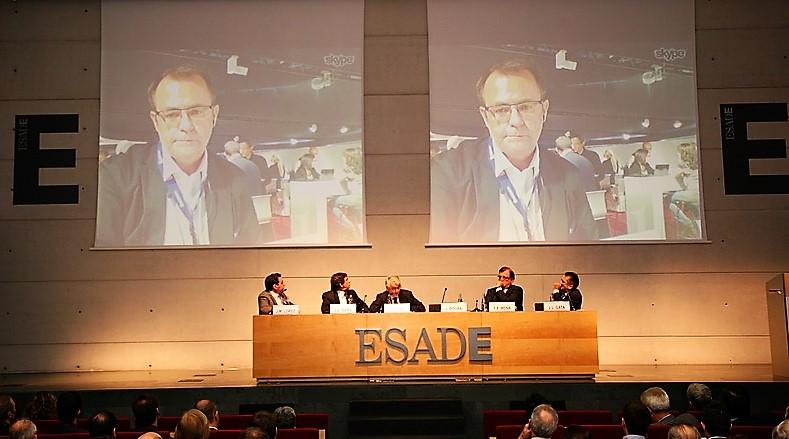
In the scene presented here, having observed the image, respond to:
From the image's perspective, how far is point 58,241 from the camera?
11203mm

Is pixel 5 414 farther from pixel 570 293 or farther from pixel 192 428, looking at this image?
pixel 570 293

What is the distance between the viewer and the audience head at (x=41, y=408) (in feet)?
18.1

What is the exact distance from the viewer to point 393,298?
31.1ft

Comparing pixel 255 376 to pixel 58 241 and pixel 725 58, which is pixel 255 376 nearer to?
pixel 58 241

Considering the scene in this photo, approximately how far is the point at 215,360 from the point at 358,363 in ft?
10.1

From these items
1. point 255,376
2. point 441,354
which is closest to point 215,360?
point 255,376

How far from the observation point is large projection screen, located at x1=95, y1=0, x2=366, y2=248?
36.0 feet

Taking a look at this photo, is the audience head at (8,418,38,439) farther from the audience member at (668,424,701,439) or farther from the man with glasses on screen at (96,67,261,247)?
the man with glasses on screen at (96,67,261,247)

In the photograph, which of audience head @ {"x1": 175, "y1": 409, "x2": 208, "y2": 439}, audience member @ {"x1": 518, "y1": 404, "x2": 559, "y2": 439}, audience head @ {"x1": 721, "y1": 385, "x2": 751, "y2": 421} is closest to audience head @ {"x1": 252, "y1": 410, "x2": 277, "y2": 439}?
audience head @ {"x1": 175, "y1": 409, "x2": 208, "y2": 439}

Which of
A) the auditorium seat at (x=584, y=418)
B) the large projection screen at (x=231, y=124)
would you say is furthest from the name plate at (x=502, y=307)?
the large projection screen at (x=231, y=124)

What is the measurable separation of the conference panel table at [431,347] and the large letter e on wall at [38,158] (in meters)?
4.32

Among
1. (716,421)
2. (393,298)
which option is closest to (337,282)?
(393,298)

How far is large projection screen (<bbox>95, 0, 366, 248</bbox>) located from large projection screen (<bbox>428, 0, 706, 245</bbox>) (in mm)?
1237

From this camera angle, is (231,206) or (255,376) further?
(231,206)
